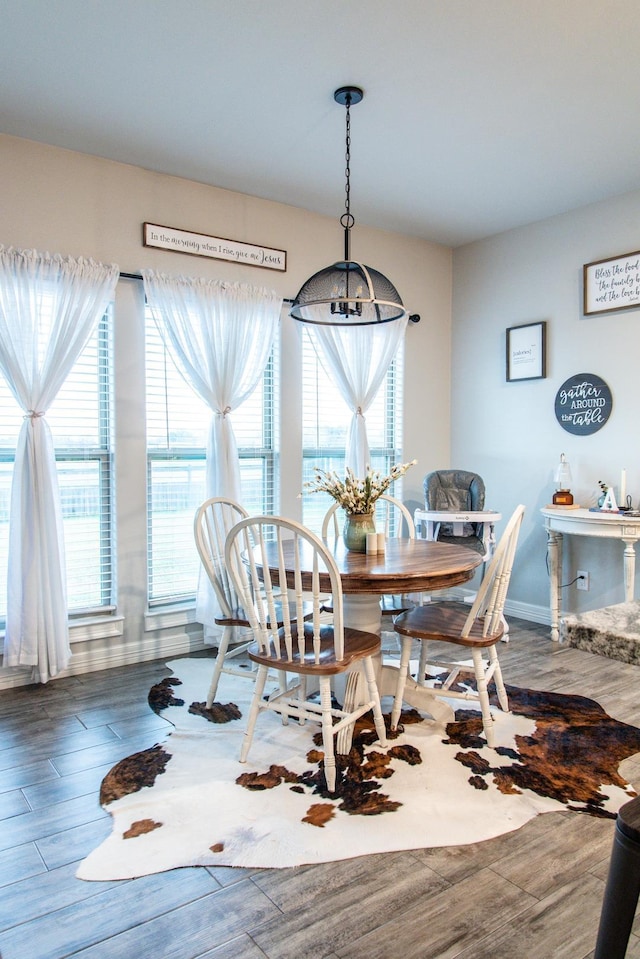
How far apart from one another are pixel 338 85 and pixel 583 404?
2563 mm

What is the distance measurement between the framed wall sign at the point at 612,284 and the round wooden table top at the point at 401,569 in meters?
2.14

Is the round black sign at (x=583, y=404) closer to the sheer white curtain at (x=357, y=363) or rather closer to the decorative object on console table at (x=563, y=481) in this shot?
the decorative object on console table at (x=563, y=481)

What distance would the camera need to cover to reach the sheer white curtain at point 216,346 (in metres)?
3.74

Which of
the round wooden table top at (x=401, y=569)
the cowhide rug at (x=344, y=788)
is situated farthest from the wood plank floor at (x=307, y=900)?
the round wooden table top at (x=401, y=569)

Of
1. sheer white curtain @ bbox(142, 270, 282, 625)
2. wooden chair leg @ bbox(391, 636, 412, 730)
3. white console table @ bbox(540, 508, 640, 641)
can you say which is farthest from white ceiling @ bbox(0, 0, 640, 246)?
wooden chair leg @ bbox(391, 636, 412, 730)

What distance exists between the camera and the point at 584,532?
383cm

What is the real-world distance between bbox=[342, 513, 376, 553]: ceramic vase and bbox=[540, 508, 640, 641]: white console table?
1.51 meters

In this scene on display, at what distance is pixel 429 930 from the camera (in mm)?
1611

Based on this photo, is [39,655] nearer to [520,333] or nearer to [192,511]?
[192,511]

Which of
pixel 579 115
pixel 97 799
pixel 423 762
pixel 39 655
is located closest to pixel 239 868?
pixel 97 799

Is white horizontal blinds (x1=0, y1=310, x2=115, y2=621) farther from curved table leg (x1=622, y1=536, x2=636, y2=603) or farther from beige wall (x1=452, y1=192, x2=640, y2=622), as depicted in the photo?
curved table leg (x1=622, y1=536, x2=636, y2=603)

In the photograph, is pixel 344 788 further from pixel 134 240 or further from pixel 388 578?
pixel 134 240

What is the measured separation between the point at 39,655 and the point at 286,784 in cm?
164

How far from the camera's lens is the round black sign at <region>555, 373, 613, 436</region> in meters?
4.18
